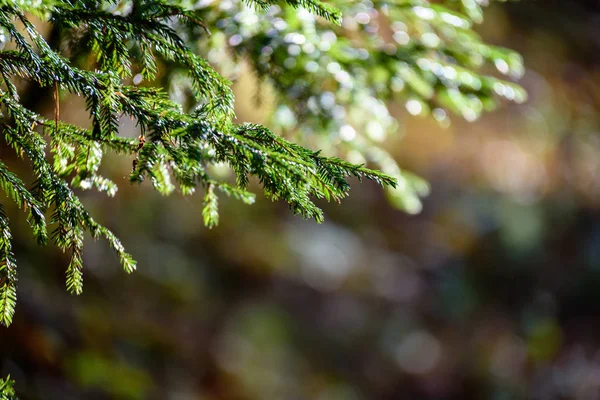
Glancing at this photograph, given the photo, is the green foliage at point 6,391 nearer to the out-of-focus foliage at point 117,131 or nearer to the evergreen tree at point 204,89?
the evergreen tree at point 204,89

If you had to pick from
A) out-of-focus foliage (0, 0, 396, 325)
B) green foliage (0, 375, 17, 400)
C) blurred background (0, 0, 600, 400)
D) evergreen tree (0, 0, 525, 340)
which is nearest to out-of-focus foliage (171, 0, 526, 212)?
evergreen tree (0, 0, 525, 340)

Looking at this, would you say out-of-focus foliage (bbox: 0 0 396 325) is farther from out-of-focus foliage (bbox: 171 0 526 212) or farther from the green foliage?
out-of-focus foliage (bbox: 171 0 526 212)

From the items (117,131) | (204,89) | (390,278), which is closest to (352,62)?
(204,89)

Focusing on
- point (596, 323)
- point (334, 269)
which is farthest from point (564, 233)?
point (334, 269)

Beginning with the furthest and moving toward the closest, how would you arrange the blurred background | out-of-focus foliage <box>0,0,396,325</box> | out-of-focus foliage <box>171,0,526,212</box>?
the blurred background, out-of-focus foliage <box>171,0,526,212</box>, out-of-focus foliage <box>0,0,396,325</box>

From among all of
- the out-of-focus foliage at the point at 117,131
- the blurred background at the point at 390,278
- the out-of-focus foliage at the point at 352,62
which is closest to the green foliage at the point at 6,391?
the out-of-focus foliage at the point at 117,131

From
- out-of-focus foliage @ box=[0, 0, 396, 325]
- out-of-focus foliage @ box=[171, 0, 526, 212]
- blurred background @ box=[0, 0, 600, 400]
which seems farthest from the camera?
blurred background @ box=[0, 0, 600, 400]
